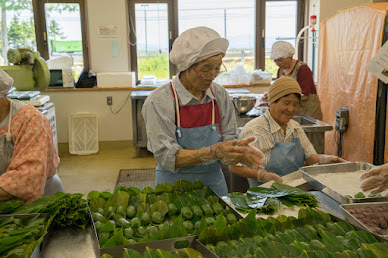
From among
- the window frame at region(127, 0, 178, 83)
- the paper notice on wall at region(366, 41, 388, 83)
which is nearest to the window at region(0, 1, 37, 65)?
the window frame at region(127, 0, 178, 83)

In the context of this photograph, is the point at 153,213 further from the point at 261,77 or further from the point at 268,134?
the point at 261,77

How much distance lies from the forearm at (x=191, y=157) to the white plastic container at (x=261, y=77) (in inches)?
172

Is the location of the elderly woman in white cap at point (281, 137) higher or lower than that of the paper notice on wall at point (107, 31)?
lower

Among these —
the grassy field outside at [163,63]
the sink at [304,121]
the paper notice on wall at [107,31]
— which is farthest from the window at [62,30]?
the sink at [304,121]

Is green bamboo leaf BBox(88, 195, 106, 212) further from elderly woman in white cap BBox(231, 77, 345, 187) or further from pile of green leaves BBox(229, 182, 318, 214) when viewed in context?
elderly woman in white cap BBox(231, 77, 345, 187)

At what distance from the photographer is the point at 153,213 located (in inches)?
62.0

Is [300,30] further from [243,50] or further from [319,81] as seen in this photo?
[319,81]

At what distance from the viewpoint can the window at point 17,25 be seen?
598cm

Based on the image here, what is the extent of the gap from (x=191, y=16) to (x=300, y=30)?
1807 mm

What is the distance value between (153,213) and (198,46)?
834mm

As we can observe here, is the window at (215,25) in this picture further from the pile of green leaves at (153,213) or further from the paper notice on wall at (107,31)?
the pile of green leaves at (153,213)

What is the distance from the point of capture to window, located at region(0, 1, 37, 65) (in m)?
5.98

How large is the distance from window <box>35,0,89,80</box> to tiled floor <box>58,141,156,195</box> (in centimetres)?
136

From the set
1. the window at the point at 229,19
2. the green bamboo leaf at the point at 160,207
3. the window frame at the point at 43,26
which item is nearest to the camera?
the green bamboo leaf at the point at 160,207
